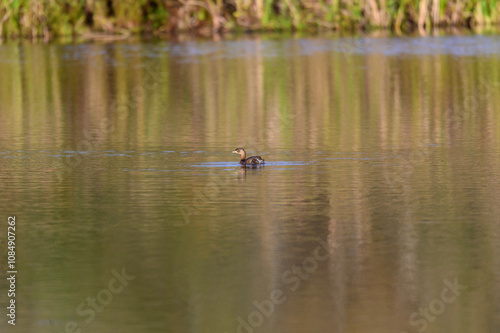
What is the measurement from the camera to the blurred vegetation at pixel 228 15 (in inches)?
2002

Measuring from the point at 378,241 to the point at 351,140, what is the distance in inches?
313

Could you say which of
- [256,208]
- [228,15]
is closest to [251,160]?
[256,208]

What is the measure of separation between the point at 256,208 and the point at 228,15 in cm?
4165

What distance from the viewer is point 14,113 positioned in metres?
26.3

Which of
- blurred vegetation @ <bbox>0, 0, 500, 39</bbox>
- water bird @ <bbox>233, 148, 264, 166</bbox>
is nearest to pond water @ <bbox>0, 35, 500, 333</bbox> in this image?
water bird @ <bbox>233, 148, 264, 166</bbox>

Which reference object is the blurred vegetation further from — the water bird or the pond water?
the water bird

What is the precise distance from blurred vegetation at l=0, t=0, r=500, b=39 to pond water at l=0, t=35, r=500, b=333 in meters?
20.3

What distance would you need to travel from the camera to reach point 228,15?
55531 mm

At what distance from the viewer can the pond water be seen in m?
10.4

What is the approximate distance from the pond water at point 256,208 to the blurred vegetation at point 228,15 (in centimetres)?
2032

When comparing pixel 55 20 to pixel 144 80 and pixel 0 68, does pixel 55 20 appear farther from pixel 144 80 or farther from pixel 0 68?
pixel 144 80

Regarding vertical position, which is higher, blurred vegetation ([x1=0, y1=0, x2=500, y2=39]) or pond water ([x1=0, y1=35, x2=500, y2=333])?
blurred vegetation ([x1=0, y1=0, x2=500, y2=39])

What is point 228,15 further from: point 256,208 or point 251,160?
point 256,208

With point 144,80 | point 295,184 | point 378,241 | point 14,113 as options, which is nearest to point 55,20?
point 144,80
